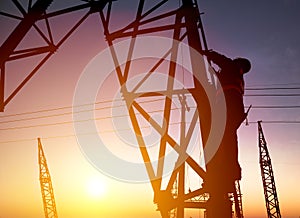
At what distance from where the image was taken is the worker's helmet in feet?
19.5

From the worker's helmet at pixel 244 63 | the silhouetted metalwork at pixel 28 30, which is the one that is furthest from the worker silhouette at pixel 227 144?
the silhouetted metalwork at pixel 28 30

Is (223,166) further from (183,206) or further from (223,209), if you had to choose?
(183,206)

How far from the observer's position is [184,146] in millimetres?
6055

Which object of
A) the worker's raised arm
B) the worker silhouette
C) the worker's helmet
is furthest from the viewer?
the worker's helmet

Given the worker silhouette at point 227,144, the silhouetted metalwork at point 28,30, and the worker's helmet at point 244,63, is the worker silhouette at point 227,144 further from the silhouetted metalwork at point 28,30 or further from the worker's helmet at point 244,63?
the silhouetted metalwork at point 28,30

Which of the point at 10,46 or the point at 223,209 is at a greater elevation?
the point at 10,46

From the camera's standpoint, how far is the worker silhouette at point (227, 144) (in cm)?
516

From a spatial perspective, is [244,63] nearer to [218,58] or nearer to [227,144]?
[218,58]

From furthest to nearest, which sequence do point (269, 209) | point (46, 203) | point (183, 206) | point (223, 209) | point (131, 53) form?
point (46, 203)
point (269, 209)
point (131, 53)
point (183, 206)
point (223, 209)

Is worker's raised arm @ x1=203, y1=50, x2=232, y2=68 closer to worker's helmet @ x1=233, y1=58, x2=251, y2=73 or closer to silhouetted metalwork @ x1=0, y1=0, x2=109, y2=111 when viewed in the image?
worker's helmet @ x1=233, y1=58, x2=251, y2=73

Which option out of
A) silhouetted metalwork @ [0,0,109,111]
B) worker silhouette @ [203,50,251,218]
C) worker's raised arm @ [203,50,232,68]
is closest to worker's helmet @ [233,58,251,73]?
worker silhouette @ [203,50,251,218]

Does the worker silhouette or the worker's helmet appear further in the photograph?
the worker's helmet

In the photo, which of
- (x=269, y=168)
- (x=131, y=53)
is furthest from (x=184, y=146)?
(x=269, y=168)

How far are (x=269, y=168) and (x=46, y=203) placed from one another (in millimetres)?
32699
